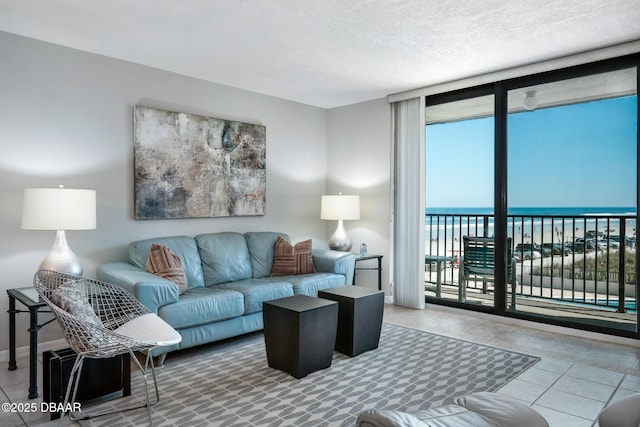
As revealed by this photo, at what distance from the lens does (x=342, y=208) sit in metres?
4.84

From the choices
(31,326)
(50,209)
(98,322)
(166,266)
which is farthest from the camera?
(166,266)

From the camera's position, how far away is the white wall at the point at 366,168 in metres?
4.96

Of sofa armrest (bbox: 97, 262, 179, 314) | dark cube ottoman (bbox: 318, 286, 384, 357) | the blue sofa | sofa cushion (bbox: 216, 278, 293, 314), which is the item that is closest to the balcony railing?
dark cube ottoman (bbox: 318, 286, 384, 357)

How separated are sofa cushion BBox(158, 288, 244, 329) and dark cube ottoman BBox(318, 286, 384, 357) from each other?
Answer: 75 centimetres

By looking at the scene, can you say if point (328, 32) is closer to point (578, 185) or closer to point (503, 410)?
point (503, 410)

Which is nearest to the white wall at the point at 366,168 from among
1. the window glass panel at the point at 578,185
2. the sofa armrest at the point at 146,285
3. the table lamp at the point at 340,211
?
the table lamp at the point at 340,211

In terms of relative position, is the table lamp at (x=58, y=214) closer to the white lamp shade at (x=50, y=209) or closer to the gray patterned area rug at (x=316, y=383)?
the white lamp shade at (x=50, y=209)

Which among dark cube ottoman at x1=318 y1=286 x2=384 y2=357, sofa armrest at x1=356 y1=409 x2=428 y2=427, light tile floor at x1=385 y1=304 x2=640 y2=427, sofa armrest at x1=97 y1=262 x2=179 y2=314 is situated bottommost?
light tile floor at x1=385 y1=304 x2=640 y2=427

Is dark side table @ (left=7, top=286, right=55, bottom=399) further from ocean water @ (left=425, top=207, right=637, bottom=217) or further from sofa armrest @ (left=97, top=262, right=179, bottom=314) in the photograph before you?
ocean water @ (left=425, top=207, right=637, bottom=217)

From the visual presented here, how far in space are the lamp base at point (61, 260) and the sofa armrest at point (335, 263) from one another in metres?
2.20

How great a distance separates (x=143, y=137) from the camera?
3732 millimetres

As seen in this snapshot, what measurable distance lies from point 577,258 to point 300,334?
348 centimetres

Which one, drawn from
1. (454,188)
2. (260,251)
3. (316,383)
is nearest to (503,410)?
(316,383)

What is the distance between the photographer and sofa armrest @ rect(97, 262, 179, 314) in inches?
111
